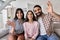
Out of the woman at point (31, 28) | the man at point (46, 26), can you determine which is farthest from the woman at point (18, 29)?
the man at point (46, 26)

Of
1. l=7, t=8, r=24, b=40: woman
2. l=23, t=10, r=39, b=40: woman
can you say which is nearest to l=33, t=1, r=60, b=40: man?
l=23, t=10, r=39, b=40: woman

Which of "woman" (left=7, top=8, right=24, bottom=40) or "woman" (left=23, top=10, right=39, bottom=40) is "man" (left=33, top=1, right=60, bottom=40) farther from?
"woman" (left=7, top=8, right=24, bottom=40)

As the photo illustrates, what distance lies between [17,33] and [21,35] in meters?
0.09

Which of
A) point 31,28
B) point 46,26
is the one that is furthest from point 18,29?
point 46,26

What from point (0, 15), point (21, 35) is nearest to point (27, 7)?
point (0, 15)

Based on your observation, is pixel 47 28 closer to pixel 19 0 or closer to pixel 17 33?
pixel 17 33

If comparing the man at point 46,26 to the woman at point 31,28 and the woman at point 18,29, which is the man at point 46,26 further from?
the woman at point 18,29

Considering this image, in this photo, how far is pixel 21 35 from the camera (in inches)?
112

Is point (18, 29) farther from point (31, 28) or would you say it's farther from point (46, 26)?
point (46, 26)

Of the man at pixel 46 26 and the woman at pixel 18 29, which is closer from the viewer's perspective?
the man at pixel 46 26

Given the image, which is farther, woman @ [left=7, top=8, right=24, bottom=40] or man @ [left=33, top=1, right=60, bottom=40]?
woman @ [left=7, top=8, right=24, bottom=40]

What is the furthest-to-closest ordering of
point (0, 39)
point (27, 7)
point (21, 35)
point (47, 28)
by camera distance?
point (27, 7)
point (0, 39)
point (21, 35)
point (47, 28)

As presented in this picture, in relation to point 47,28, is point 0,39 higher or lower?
lower

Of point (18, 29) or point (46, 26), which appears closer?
point (46, 26)
